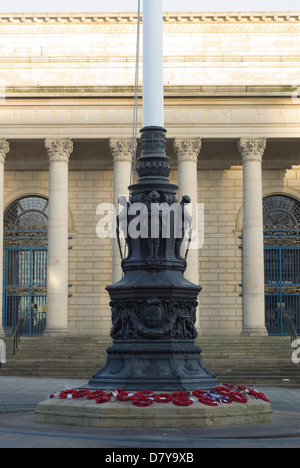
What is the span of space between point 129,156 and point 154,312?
25.5 m

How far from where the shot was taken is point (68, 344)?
36.1 m

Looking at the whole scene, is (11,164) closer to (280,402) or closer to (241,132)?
(241,132)

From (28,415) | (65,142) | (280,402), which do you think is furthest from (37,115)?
(28,415)

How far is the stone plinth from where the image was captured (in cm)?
1278

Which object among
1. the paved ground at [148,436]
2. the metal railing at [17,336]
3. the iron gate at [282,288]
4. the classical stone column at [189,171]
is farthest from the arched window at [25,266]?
the paved ground at [148,436]

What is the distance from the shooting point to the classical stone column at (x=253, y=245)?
37969 millimetres

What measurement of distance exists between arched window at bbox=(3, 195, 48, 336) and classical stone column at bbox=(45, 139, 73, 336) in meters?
3.42

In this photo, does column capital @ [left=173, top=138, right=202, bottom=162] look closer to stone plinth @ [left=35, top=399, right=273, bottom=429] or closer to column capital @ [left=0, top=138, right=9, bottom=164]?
column capital @ [left=0, top=138, right=9, bottom=164]

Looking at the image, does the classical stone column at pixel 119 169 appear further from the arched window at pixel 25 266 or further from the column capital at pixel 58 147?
the arched window at pixel 25 266

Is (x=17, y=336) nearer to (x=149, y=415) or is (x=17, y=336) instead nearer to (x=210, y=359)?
(x=210, y=359)
